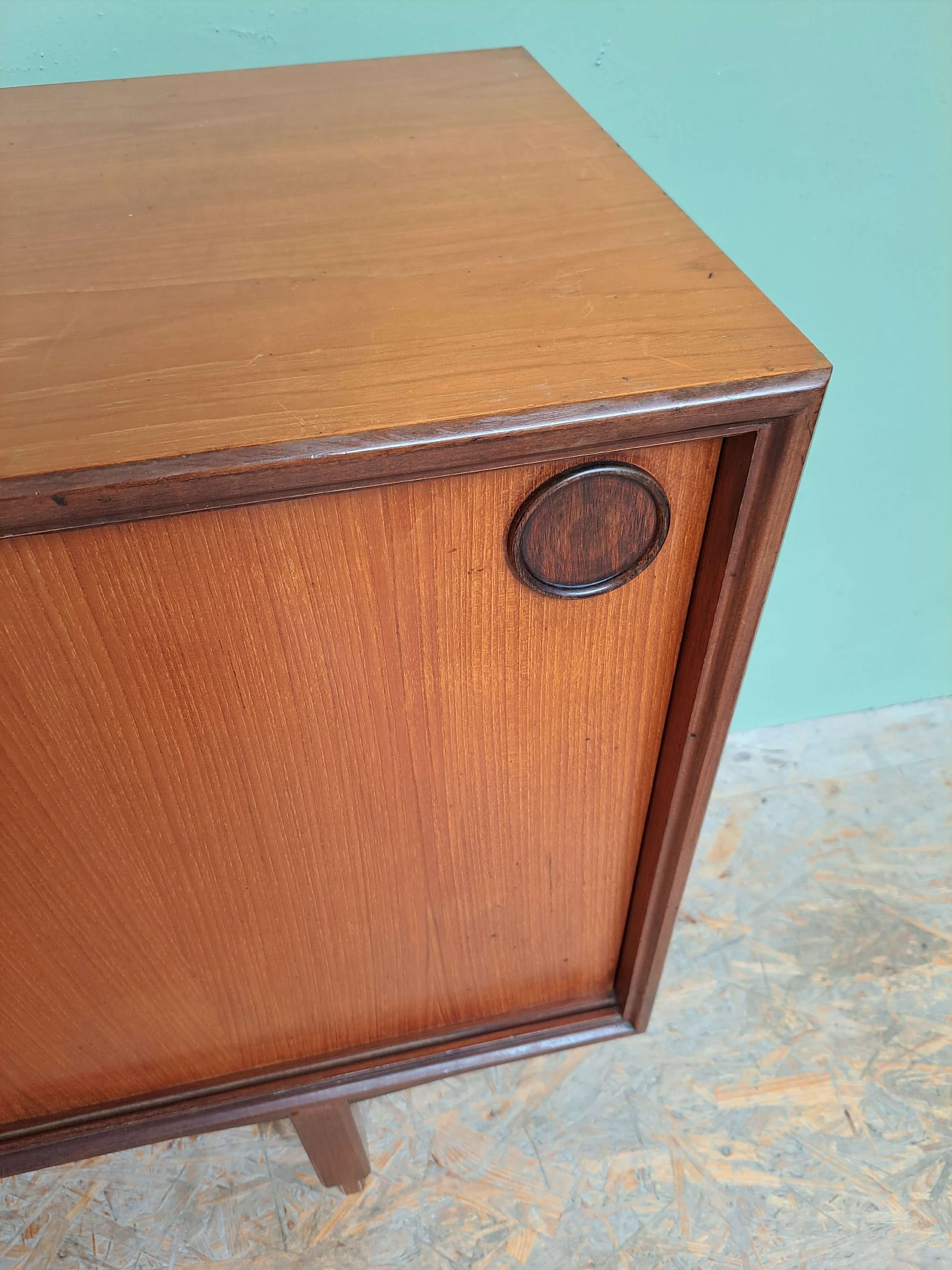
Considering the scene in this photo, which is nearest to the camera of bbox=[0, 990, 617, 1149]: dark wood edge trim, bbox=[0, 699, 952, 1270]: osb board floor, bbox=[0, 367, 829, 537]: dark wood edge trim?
bbox=[0, 367, 829, 537]: dark wood edge trim

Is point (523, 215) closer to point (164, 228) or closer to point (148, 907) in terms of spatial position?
point (164, 228)

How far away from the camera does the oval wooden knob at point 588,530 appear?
0.44m

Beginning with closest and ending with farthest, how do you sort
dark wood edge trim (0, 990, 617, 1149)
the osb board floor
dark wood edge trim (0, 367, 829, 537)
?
dark wood edge trim (0, 367, 829, 537) < dark wood edge trim (0, 990, 617, 1149) < the osb board floor

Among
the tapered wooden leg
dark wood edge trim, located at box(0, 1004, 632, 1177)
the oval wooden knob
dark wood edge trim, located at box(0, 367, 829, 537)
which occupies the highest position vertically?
dark wood edge trim, located at box(0, 367, 829, 537)

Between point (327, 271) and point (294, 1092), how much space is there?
60cm

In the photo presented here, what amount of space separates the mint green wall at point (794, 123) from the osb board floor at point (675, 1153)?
18.8 inches

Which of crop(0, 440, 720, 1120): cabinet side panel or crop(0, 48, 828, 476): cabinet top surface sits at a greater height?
crop(0, 48, 828, 476): cabinet top surface

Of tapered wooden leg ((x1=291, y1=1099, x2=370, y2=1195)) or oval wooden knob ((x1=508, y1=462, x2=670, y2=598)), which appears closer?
oval wooden knob ((x1=508, y1=462, x2=670, y2=598))

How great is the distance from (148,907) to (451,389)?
1.20ft

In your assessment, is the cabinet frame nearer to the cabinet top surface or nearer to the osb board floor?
the cabinet top surface

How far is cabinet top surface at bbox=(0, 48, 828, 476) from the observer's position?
396 millimetres

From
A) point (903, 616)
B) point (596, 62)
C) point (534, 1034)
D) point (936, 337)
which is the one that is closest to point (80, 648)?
point (534, 1034)

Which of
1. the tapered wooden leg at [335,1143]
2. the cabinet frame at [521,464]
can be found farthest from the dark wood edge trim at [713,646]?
the tapered wooden leg at [335,1143]

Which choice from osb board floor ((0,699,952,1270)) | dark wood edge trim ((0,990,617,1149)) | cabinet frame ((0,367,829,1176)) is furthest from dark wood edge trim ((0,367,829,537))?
osb board floor ((0,699,952,1270))
